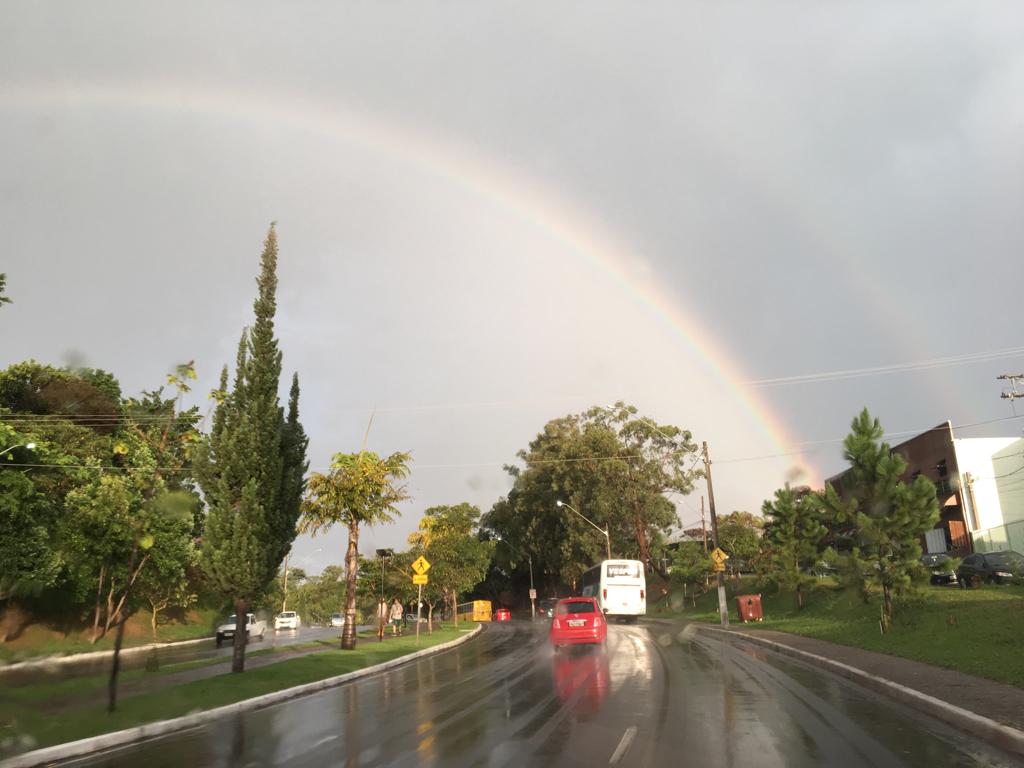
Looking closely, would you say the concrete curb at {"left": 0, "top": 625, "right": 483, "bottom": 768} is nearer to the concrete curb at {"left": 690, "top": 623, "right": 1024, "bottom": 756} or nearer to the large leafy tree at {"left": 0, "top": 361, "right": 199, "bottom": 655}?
the large leafy tree at {"left": 0, "top": 361, "right": 199, "bottom": 655}

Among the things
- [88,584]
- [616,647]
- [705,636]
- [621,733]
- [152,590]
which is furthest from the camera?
[152,590]

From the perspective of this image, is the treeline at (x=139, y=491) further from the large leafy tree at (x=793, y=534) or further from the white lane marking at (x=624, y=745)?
the large leafy tree at (x=793, y=534)

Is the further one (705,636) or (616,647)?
(705,636)

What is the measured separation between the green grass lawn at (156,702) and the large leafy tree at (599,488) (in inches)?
1639

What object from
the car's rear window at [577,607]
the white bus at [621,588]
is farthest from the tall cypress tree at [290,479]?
the white bus at [621,588]

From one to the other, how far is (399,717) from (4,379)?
3842 centimetres

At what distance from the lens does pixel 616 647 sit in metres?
24.1

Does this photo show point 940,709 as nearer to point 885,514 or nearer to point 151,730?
point 151,730

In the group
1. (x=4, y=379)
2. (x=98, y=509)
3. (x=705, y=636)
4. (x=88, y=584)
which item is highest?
(x=4, y=379)

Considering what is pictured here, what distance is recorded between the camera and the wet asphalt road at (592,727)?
801 cm

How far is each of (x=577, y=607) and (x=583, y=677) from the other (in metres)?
9.22

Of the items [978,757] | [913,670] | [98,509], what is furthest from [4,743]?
[98,509]

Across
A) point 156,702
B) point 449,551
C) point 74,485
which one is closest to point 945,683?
point 156,702

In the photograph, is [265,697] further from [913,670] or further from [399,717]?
[913,670]
